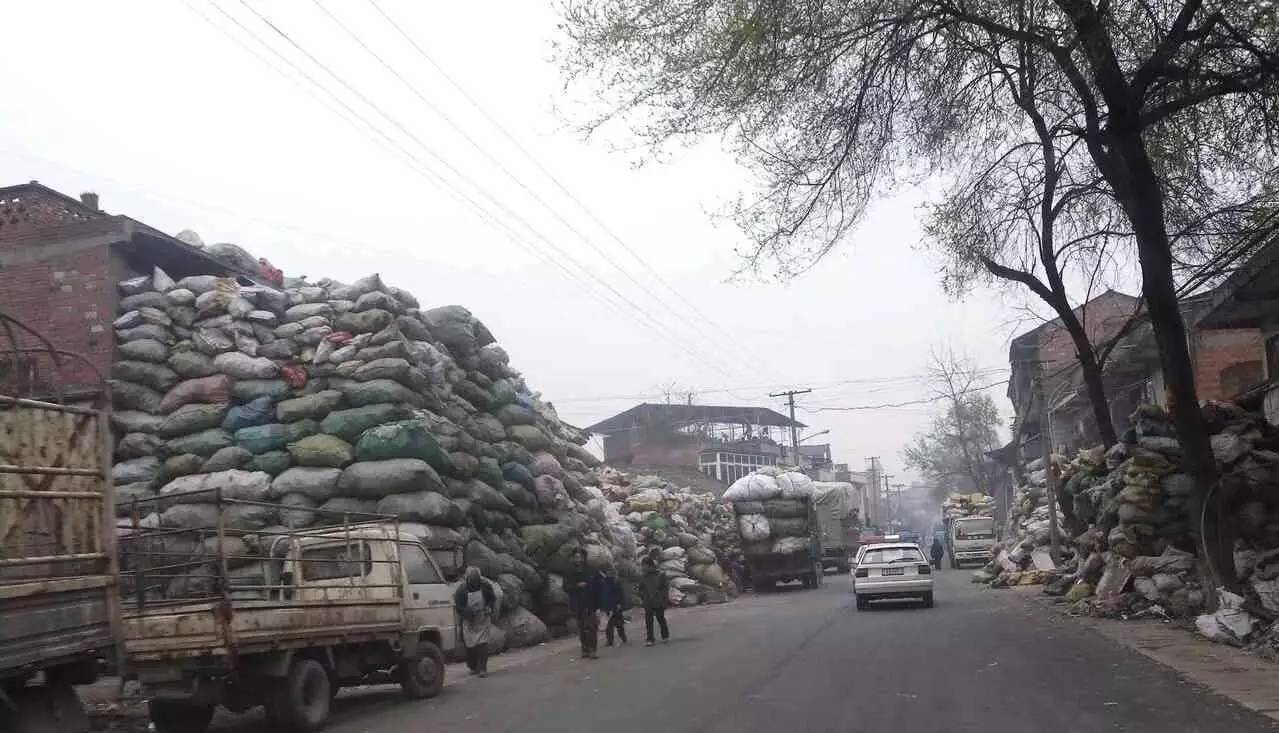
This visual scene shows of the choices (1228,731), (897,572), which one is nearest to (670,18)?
(1228,731)

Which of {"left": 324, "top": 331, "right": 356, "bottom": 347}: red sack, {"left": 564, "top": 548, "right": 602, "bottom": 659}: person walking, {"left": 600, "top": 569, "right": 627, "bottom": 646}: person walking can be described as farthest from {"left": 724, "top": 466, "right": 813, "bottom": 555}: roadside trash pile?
{"left": 324, "top": 331, "right": 356, "bottom": 347}: red sack

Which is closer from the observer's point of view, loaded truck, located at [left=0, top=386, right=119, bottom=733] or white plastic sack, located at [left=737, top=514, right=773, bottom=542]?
loaded truck, located at [left=0, top=386, right=119, bottom=733]

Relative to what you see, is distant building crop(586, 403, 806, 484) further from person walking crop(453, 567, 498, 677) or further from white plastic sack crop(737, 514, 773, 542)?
person walking crop(453, 567, 498, 677)

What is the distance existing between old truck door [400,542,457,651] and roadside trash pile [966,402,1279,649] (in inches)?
351

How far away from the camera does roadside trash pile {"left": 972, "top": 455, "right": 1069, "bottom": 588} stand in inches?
1106

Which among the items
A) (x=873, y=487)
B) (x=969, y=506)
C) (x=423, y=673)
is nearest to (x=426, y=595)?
(x=423, y=673)

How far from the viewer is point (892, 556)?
22.1 m

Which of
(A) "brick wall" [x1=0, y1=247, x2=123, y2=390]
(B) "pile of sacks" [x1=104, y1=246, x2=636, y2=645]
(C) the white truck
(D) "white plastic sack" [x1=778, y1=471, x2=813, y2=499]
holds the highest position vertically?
(A) "brick wall" [x1=0, y1=247, x2=123, y2=390]

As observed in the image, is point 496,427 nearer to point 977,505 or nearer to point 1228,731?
point 1228,731

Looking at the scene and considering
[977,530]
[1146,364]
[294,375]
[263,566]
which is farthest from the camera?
[977,530]

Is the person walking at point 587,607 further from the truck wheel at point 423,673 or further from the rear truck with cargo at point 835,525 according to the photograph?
the rear truck with cargo at point 835,525

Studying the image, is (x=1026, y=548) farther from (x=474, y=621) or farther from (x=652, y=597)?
(x=474, y=621)

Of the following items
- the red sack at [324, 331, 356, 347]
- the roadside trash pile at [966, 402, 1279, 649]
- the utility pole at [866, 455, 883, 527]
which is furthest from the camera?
the utility pole at [866, 455, 883, 527]

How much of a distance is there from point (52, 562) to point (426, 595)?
6283 mm
